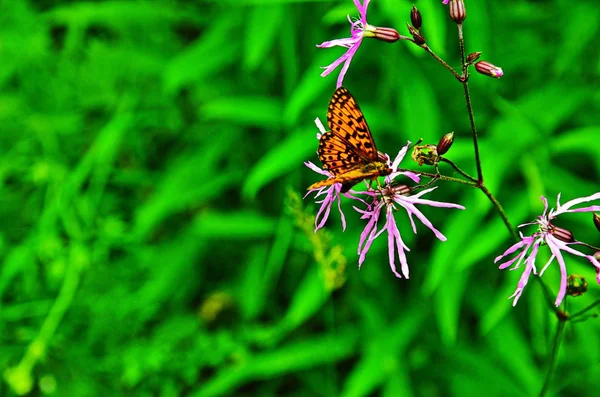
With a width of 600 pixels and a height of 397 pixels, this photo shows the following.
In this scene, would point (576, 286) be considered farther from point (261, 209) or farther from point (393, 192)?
point (261, 209)

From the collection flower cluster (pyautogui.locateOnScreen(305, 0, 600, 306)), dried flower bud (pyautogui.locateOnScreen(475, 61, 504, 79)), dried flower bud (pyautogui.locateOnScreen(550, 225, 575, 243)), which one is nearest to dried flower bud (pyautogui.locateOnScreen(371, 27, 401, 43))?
flower cluster (pyautogui.locateOnScreen(305, 0, 600, 306))

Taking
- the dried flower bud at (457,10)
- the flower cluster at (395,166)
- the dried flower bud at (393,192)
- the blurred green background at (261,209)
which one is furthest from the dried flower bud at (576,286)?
the blurred green background at (261,209)

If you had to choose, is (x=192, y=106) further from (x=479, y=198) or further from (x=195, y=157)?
(x=479, y=198)

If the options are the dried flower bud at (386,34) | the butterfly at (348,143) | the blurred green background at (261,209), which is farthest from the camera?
the blurred green background at (261,209)

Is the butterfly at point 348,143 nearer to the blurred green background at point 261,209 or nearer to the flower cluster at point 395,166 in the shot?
the flower cluster at point 395,166

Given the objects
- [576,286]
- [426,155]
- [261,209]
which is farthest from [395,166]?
[261,209]

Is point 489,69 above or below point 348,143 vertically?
above
